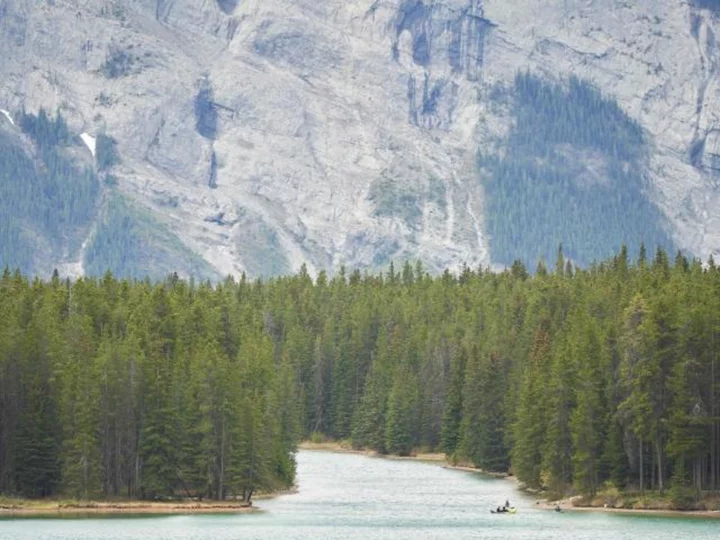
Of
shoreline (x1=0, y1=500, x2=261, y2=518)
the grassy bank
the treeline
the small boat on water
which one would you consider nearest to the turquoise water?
the small boat on water

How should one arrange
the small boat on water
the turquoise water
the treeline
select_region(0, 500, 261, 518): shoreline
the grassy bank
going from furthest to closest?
the small boat on water, the treeline, the grassy bank, select_region(0, 500, 261, 518): shoreline, the turquoise water

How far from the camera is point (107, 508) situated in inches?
5733

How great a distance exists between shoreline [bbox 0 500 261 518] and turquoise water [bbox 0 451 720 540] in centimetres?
196

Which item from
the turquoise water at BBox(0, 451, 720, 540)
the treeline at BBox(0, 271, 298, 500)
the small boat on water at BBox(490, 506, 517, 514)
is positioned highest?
the treeline at BBox(0, 271, 298, 500)

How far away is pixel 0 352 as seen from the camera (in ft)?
486

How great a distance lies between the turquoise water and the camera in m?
132

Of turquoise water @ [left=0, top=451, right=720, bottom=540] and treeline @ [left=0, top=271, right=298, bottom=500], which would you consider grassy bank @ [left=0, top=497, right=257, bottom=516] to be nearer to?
treeline @ [left=0, top=271, right=298, bottom=500]

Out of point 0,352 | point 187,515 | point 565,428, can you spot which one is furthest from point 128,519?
point 565,428

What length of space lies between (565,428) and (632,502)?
43.7 ft

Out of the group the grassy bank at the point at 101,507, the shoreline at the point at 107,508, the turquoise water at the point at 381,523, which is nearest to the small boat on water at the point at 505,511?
the turquoise water at the point at 381,523

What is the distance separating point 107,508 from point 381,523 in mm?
20639

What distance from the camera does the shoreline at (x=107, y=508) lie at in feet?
470

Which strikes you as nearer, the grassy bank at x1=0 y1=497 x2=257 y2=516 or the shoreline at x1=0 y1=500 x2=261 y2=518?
the shoreline at x1=0 y1=500 x2=261 y2=518

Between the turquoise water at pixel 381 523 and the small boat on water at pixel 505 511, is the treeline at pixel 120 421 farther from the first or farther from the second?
the small boat on water at pixel 505 511
